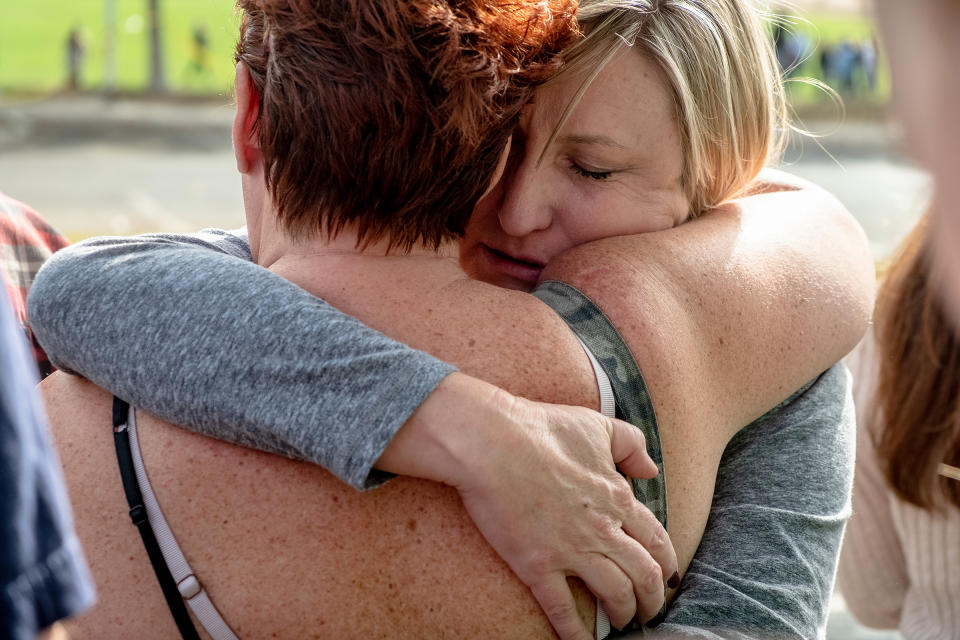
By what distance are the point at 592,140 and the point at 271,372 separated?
2.72 feet

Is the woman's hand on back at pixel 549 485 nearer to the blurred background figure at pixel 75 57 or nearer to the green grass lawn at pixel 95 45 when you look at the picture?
the green grass lawn at pixel 95 45


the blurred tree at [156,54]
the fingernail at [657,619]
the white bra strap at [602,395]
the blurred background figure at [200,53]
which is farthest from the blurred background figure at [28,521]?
the blurred background figure at [200,53]

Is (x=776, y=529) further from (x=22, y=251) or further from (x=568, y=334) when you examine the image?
(x=22, y=251)

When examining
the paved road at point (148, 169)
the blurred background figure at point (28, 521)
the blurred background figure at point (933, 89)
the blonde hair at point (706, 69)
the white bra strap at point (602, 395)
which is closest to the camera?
the blurred background figure at point (933, 89)

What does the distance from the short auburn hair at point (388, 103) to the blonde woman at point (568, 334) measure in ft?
0.21

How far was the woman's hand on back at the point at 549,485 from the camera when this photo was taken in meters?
1.34

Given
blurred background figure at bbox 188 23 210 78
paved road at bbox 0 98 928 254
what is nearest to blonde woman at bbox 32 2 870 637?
paved road at bbox 0 98 928 254

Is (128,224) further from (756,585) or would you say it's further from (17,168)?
(756,585)

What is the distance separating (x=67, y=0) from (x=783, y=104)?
26405mm

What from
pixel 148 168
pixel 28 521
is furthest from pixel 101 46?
pixel 28 521

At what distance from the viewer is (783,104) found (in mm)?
2199

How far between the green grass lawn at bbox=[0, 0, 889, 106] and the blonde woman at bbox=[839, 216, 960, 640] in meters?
15.3

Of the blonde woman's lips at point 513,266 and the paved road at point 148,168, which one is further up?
the blonde woman's lips at point 513,266

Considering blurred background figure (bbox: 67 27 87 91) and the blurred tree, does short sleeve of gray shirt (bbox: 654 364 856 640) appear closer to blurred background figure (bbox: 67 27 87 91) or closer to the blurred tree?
the blurred tree
